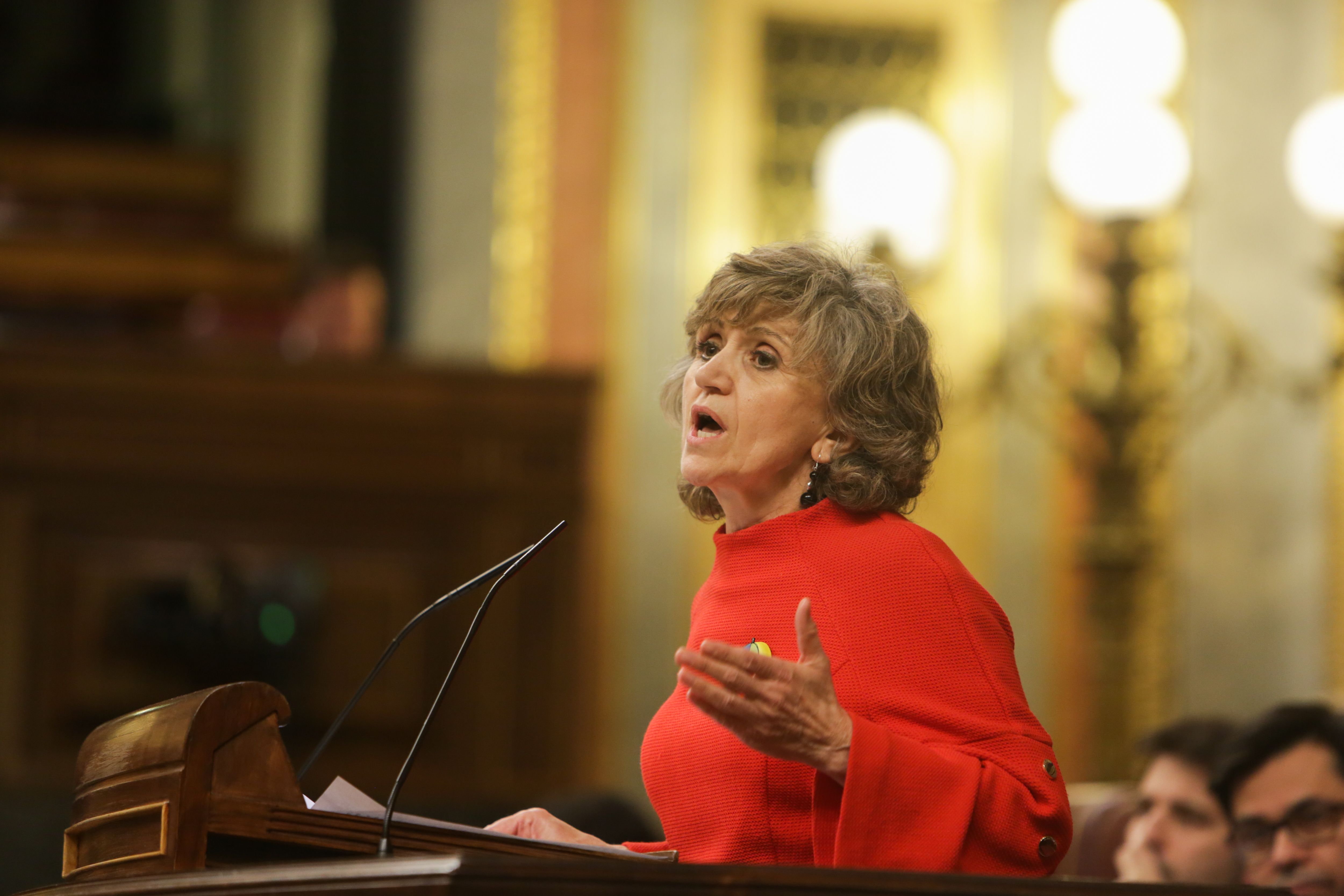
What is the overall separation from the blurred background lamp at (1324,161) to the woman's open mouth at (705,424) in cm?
370

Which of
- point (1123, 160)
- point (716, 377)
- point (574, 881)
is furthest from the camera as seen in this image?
point (1123, 160)

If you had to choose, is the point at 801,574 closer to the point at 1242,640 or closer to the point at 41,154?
the point at 1242,640

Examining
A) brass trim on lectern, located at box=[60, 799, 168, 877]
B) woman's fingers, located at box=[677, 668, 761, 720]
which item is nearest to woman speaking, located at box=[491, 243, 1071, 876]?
woman's fingers, located at box=[677, 668, 761, 720]

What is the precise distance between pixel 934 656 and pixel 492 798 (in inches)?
128

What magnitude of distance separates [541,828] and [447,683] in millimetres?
289

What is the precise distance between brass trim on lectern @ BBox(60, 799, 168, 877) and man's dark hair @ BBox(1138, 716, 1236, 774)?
1759mm

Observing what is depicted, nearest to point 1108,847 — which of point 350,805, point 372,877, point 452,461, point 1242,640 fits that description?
point 350,805

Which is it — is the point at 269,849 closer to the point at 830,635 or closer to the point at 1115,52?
the point at 830,635

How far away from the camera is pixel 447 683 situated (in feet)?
4.80

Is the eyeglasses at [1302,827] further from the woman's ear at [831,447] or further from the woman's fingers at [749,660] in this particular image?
the woman's fingers at [749,660]

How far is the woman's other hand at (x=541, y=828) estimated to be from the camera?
5.48 ft

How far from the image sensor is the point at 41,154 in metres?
7.06

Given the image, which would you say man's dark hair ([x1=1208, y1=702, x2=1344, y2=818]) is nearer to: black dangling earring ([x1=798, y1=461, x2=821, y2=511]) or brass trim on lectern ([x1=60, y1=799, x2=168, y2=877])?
black dangling earring ([x1=798, y1=461, x2=821, y2=511])

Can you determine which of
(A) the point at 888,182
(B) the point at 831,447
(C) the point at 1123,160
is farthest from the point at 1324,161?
(B) the point at 831,447
